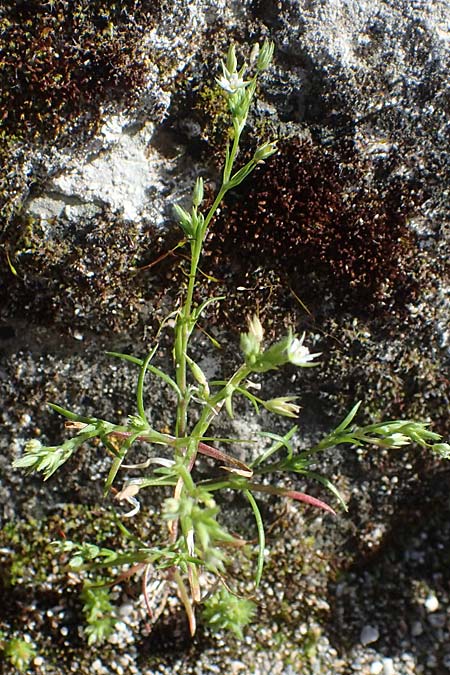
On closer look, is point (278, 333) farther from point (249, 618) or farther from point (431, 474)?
point (249, 618)

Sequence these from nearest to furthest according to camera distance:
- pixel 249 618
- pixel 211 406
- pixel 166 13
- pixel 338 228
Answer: pixel 211 406 < pixel 166 13 < pixel 338 228 < pixel 249 618

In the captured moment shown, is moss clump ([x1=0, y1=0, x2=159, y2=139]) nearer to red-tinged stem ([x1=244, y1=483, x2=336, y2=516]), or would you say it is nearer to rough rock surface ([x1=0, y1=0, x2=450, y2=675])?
rough rock surface ([x1=0, y1=0, x2=450, y2=675])

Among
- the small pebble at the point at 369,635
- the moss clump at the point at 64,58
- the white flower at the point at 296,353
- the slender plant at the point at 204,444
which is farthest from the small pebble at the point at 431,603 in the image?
the moss clump at the point at 64,58

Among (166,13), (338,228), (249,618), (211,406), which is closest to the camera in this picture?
(211,406)

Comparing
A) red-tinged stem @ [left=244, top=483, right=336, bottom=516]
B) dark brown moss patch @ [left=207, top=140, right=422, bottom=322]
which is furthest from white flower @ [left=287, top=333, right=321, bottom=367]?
dark brown moss patch @ [left=207, top=140, right=422, bottom=322]

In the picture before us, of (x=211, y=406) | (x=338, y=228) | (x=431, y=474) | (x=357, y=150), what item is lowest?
(x=431, y=474)

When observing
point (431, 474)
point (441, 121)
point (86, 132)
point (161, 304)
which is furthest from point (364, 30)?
point (431, 474)
